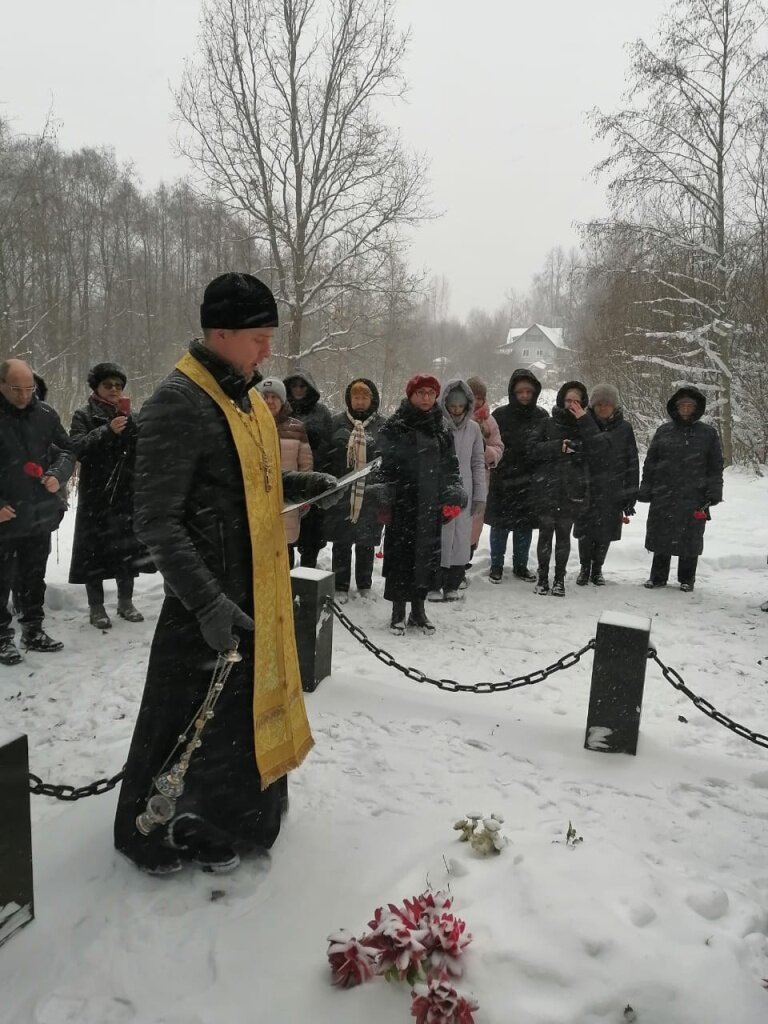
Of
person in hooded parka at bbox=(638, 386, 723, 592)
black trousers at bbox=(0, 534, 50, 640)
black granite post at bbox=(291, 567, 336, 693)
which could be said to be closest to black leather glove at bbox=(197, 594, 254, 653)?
black granite post at bbox=(291, 567, 336, 693)

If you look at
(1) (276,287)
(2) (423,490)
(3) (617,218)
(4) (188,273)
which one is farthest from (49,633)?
(4) (188,273)

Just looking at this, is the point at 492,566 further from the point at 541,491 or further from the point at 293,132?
the point at 293,132

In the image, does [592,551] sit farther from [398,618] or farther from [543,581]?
[398,618]

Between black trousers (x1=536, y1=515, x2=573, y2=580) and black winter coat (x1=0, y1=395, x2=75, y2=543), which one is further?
black trousers (x1=536, y1=515, x2=573, y2=580)

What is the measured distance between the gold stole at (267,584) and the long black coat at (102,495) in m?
3.36

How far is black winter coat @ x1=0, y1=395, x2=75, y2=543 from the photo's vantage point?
5.00 m

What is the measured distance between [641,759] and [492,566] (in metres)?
4.02

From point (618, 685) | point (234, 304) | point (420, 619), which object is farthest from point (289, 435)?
A: point (234, 304)

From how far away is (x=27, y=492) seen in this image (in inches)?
200

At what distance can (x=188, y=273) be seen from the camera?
3966 cm

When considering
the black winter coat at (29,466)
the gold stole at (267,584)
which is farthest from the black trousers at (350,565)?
the gold stole at (267,584)

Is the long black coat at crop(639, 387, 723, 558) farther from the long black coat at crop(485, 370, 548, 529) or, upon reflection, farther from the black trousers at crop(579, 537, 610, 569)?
the long black coat at crop(485, 370, 548, 529)

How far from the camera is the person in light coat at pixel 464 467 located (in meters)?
6.56

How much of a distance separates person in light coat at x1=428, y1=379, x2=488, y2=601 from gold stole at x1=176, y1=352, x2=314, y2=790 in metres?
3.89
